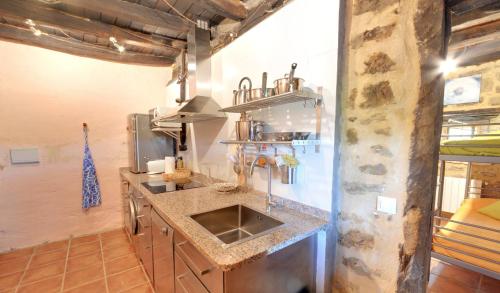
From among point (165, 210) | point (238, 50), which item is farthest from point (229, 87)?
point (165, 210)

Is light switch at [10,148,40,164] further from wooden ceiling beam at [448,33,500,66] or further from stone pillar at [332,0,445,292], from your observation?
wooden ceiling beam at [448,33,500,66]

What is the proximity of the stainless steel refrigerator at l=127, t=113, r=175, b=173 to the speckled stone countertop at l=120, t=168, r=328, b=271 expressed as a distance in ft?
2.97

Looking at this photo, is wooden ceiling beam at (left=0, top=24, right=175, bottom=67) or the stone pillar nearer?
the stone pillar

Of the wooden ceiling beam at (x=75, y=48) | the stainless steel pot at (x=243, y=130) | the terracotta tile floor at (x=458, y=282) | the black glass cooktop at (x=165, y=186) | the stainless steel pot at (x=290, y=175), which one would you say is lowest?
the terracotta tile floor at (x=458, y=282)

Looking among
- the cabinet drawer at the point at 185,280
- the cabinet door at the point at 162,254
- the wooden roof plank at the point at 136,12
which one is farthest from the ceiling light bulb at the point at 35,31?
the cabinet drawer at the point at 185,280

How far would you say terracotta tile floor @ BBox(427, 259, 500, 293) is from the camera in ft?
6.23

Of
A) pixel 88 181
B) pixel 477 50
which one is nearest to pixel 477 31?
pixel 477 50

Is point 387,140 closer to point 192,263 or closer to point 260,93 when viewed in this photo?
point 260,93

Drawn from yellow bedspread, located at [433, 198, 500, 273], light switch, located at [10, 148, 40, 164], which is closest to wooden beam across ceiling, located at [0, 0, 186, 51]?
light switch, located at [10, 148, 40, 164]

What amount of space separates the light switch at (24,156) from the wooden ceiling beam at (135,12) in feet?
5.82

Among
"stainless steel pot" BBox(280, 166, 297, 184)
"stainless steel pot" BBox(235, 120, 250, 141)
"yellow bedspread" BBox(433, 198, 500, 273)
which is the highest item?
"stainless steel pot" BBox(235, 120, 250, 141)

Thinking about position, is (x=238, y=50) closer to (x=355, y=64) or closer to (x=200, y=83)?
(x=200, y=83)

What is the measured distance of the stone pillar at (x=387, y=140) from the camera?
38.4 inches

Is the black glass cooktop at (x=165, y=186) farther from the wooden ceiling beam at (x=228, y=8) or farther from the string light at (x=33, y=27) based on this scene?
the string light at (x=33, y=27)
